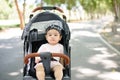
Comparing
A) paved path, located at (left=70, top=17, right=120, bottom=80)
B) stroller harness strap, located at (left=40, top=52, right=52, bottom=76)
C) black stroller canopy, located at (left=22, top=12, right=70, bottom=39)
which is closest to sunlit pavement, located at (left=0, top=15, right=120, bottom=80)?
paved path, located at (left=70, top=17, right=120, bottom=80)

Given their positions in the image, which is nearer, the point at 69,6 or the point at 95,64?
the point at 95,64

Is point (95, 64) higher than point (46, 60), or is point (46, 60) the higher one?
point (46, 60)

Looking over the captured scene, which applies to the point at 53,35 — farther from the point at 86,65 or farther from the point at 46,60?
the point at 86,65

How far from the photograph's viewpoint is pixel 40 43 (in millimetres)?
7754

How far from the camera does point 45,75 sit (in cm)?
589

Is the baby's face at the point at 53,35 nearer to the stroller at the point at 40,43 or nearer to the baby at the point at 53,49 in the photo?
the baby at the point at 53,49

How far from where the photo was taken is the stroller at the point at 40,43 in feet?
19.3

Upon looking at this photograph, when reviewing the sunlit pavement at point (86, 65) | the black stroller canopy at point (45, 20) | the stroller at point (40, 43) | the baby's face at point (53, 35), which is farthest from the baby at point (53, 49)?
the sunlit pavement at point (86, 65)

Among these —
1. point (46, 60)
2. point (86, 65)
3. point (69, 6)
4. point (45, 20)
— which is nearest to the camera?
point (46, 60)

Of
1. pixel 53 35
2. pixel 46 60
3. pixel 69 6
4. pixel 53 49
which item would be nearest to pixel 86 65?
pixel 53 49

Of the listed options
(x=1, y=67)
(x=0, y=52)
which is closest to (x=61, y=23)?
(x=1, y=67)

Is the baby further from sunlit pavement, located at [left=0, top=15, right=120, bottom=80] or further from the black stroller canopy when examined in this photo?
sunlit pavement, located at [left=0, top=15, right=120, bottom=80]

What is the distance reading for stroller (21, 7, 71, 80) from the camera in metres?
5.88

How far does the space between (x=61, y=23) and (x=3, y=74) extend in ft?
11.3
